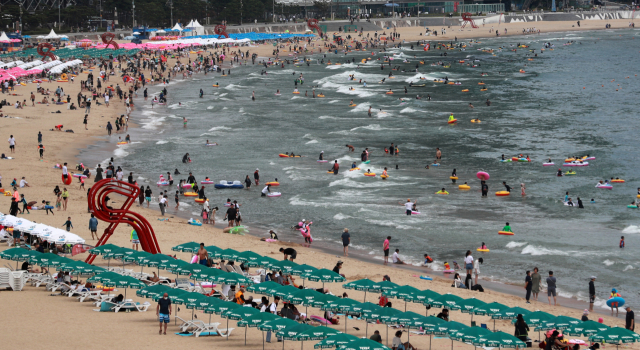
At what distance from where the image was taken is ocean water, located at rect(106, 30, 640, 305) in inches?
Answer: 1187

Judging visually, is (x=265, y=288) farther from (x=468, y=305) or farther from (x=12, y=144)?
(x=12, y=144)

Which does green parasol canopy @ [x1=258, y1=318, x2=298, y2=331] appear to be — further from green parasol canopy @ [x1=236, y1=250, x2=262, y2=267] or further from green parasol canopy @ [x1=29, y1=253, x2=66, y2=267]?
green parasol canopy @ [x1=29, y1=253, x2=66, y2=267]

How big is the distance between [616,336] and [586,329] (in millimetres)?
705

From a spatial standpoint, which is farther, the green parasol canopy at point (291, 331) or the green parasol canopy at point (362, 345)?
the green parasol canopy at point (291, 331)

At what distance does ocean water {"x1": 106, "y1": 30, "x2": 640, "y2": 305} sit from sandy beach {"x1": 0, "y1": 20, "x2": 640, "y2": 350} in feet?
8.62

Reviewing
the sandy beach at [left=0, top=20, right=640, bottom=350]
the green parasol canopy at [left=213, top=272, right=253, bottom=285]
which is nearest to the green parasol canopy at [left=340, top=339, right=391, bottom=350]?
the sandy beach at [left=0, top=20, right=640, bottom=350]

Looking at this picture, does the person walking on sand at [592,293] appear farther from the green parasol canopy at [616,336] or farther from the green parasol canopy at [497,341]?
the green parasol canopy at [497,341]

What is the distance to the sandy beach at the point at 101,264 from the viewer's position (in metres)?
16.9

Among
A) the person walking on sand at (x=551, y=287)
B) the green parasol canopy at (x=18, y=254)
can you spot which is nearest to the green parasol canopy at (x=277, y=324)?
the green parasol canopy at (x=18, y=254)

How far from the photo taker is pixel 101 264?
24172 mm

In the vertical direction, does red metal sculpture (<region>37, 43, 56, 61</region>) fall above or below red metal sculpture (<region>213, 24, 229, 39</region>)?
below

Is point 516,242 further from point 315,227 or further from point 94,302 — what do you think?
point 94,302

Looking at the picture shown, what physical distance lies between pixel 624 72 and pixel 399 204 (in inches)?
3078

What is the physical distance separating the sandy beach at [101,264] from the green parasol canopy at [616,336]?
292cm
